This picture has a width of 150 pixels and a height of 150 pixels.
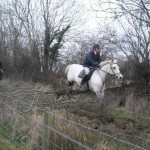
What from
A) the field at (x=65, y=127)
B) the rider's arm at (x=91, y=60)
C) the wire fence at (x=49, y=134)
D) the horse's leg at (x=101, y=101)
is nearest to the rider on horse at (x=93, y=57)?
the rider's arm at (x=91, y=60)

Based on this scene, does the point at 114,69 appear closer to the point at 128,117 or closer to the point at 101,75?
the point at 101,75

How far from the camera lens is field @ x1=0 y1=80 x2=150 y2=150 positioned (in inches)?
270

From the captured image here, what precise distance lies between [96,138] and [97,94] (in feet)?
35.4

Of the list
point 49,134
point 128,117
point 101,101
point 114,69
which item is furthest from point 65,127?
point 114,69

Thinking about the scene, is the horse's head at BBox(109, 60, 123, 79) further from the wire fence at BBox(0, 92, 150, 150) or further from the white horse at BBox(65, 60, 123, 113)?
the wire fence at BBox(0, 92, 150, 150)

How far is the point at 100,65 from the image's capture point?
700 inches

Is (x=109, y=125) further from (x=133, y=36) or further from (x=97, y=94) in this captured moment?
(x=133, y=36)

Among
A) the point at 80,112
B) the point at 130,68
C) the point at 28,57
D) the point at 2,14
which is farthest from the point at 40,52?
the point at 80,112

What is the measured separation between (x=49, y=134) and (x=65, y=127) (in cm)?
30

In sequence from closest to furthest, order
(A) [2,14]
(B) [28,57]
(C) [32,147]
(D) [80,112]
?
(C) [32,147] → (D) [80,112] → (B) [28,57] → (A) [2,14]

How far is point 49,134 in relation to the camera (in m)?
7.23

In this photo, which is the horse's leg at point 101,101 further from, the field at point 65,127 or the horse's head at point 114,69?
the horse's head at point 114,69

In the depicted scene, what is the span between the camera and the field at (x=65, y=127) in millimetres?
6867

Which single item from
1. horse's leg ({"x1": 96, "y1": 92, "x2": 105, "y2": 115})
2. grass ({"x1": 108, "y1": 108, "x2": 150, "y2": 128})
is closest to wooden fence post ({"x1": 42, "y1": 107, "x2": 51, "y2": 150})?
grass ({"x1": 108, "y1": 108, "x2": 150, "y2": 128})
